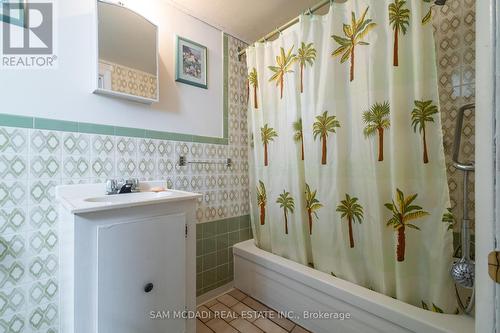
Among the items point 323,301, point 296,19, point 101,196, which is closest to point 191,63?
point 296,19

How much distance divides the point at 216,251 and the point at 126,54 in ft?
4.90

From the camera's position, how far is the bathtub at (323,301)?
0.97 m

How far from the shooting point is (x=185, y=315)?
1053mm

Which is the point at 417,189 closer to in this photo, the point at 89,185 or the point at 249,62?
the point at 249,62

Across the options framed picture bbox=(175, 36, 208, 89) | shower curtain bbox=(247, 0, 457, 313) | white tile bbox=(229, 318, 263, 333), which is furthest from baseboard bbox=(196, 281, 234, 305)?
framed picture bbox=(175, 36, 208, 89)

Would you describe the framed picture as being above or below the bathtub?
above

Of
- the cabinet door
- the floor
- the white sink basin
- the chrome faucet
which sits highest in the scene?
the chrome faucet

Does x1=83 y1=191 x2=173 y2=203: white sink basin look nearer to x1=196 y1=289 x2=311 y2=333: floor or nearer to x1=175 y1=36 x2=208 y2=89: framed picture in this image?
x1=175 y1=36 x2=208 y2=89: framed picture

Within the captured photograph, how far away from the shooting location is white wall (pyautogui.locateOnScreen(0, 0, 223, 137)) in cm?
102

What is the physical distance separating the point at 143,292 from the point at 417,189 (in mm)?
1318

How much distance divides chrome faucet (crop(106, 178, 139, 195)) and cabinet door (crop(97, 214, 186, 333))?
0.40 metres

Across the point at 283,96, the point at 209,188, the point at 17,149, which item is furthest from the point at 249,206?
the point at 17,149

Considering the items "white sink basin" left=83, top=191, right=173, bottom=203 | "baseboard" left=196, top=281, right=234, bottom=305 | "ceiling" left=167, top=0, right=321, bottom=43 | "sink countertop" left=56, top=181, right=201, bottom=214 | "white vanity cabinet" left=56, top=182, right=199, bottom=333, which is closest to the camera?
"white vanity cabinet" left=56, top=182, right=199, bottom=333

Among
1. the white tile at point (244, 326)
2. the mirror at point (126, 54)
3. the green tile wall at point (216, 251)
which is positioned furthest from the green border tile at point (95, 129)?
the white tile at point (244, 326)
